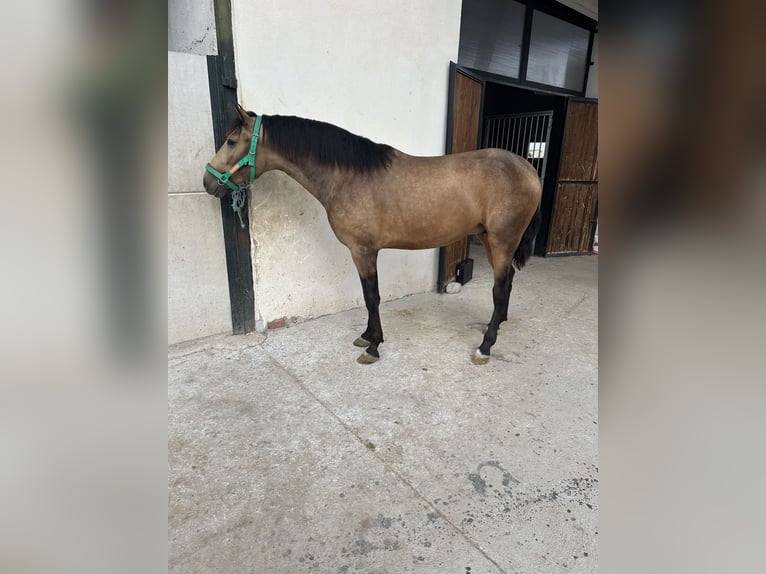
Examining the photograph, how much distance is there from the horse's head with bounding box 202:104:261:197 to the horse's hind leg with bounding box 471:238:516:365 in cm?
146

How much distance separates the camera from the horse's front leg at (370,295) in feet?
8.11

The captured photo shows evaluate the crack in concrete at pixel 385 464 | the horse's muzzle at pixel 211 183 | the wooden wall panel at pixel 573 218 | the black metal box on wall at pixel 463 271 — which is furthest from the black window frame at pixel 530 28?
the crack in concrete at pixel 385 464

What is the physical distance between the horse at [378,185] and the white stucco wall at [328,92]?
35 cm

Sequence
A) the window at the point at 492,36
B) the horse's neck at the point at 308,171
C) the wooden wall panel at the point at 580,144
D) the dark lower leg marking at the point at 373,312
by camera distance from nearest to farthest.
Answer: the horse's neck at the point at 308,171 < the dark lower leg marking at the point at 373,312 < the window at the point at 492,36 < the wooden wall panel at the point at 580,144

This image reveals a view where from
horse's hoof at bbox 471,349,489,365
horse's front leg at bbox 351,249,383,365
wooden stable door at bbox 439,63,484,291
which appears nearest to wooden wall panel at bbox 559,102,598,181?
wooden stable door at bbox 439,63,484,291

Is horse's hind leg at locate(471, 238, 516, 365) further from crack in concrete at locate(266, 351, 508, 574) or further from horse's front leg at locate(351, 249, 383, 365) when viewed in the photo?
crack in concrete at locate(266, 351, 508, 574)

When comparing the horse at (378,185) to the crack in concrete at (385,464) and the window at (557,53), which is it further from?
the window at (557,53)

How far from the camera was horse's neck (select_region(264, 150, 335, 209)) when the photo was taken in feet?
7.61

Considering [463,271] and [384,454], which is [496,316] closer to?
[384,454]

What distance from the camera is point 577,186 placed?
519 cm

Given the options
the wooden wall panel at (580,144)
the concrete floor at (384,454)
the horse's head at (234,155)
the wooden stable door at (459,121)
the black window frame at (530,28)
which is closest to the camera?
the concrete floor at (384,454)

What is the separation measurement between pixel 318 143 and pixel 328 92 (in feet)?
2.06
